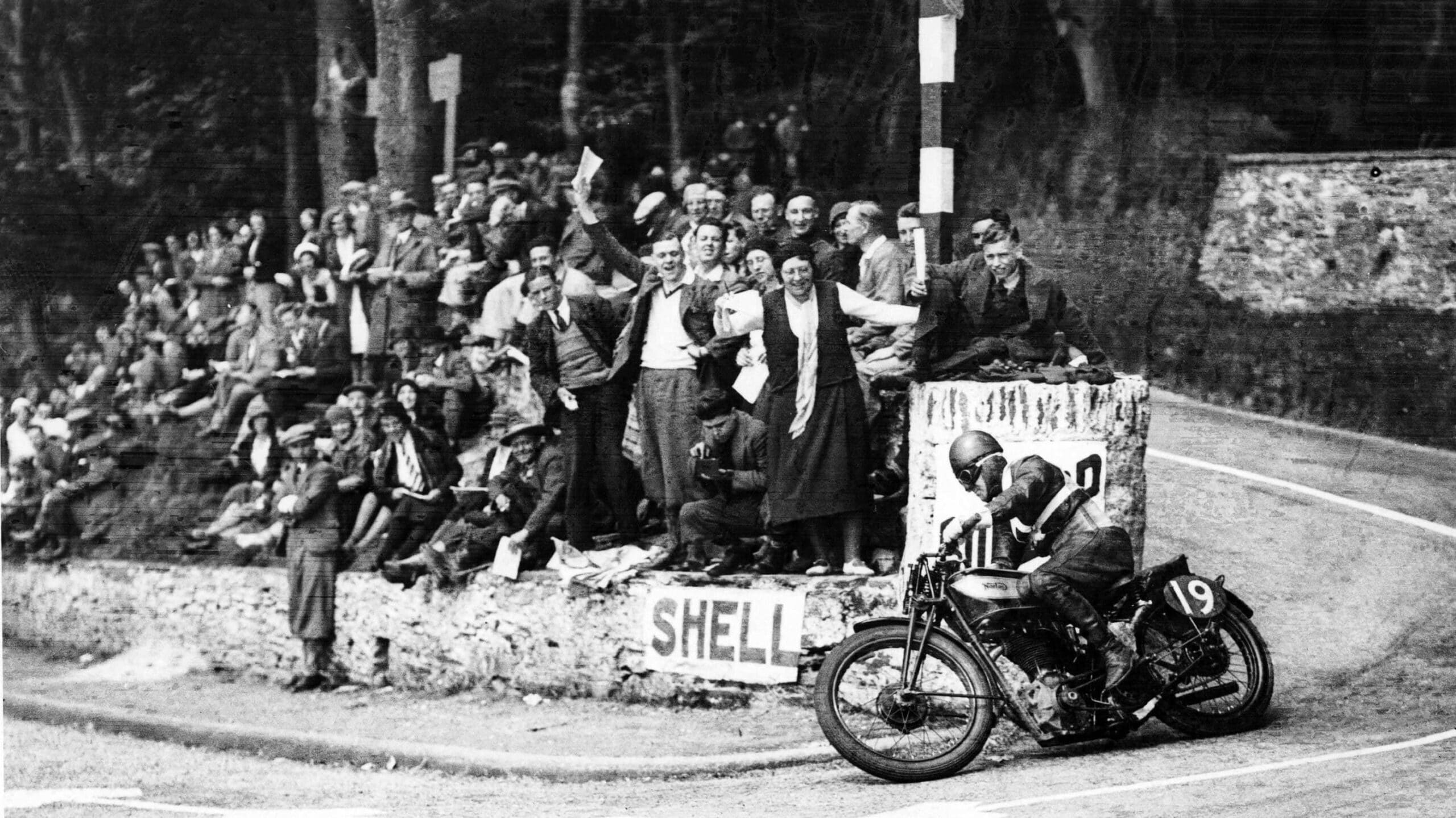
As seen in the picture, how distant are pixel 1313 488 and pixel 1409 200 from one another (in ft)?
4.31

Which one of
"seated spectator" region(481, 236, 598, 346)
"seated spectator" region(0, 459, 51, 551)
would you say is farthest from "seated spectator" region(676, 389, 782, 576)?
"seated spectator" region(0, 459, 51, 551)

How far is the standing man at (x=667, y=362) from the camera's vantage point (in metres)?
7.73

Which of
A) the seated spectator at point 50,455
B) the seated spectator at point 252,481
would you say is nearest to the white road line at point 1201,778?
the seated spectator at point 252,481

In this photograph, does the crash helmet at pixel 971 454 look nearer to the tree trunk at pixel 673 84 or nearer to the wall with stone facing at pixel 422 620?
the wall with stone facing at pixel 422 620

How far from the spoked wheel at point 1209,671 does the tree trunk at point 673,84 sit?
314cm

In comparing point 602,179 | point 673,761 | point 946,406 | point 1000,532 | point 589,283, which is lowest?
point 673,761

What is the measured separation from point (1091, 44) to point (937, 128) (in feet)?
2.57

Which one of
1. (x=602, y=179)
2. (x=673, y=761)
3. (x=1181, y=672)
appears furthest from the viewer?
(x=602, y=179)

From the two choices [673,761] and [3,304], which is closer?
[673,761]

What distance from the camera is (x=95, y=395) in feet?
30.5

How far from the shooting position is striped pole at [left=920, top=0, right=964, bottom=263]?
290 inches

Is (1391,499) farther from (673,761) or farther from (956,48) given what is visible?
(673,761)

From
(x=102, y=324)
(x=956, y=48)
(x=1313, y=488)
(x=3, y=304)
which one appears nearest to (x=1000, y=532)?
(x=1313, y=488)

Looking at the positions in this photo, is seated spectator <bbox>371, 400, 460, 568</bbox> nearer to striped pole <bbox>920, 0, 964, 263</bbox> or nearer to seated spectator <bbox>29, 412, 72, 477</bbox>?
seated spectator <bbox>29, 412, 72, 477</bbox>
